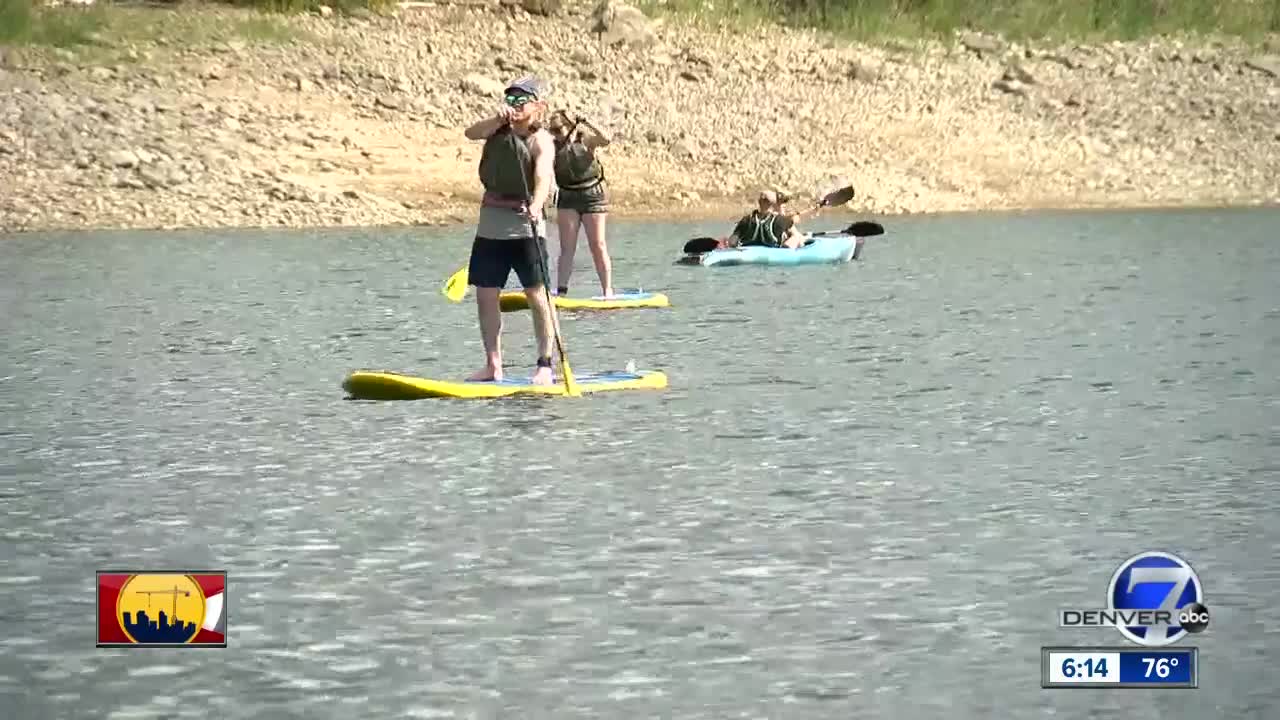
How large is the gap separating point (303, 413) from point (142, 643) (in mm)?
6906

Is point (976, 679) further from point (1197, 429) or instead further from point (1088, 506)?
point (1197, 429)

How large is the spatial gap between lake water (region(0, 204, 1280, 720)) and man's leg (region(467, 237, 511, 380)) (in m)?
0.61

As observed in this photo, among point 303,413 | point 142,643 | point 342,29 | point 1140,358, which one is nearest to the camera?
point 142,643

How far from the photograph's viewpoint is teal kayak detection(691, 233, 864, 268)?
101 feet

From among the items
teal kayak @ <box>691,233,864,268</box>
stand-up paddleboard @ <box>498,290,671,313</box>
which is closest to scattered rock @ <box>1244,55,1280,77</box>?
teal kayak @ <box>691,233,864,268</box>

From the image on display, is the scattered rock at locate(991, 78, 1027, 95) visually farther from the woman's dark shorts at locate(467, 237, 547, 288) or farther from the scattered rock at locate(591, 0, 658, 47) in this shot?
the woman's dark shorts at locate(467, 237, 547, 288)

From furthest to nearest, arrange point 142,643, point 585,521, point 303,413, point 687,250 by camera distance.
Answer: point 687,250 → point 303,413 → point 585,521 → point 142,643

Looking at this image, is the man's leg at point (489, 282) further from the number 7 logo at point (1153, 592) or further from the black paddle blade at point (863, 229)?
the black paddle blade at point (863, 229)

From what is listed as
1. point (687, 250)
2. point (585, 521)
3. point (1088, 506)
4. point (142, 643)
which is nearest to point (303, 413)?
point (585, 521)

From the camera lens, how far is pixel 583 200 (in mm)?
24906

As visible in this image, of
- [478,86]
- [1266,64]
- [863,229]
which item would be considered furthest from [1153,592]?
[1266,64]

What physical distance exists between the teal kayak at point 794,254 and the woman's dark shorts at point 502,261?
44.1 ft

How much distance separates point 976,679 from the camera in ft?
28.8

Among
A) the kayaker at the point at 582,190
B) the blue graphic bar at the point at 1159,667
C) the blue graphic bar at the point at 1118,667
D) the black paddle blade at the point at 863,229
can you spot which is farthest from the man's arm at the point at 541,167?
the black paddle blade at the point at 863,229
